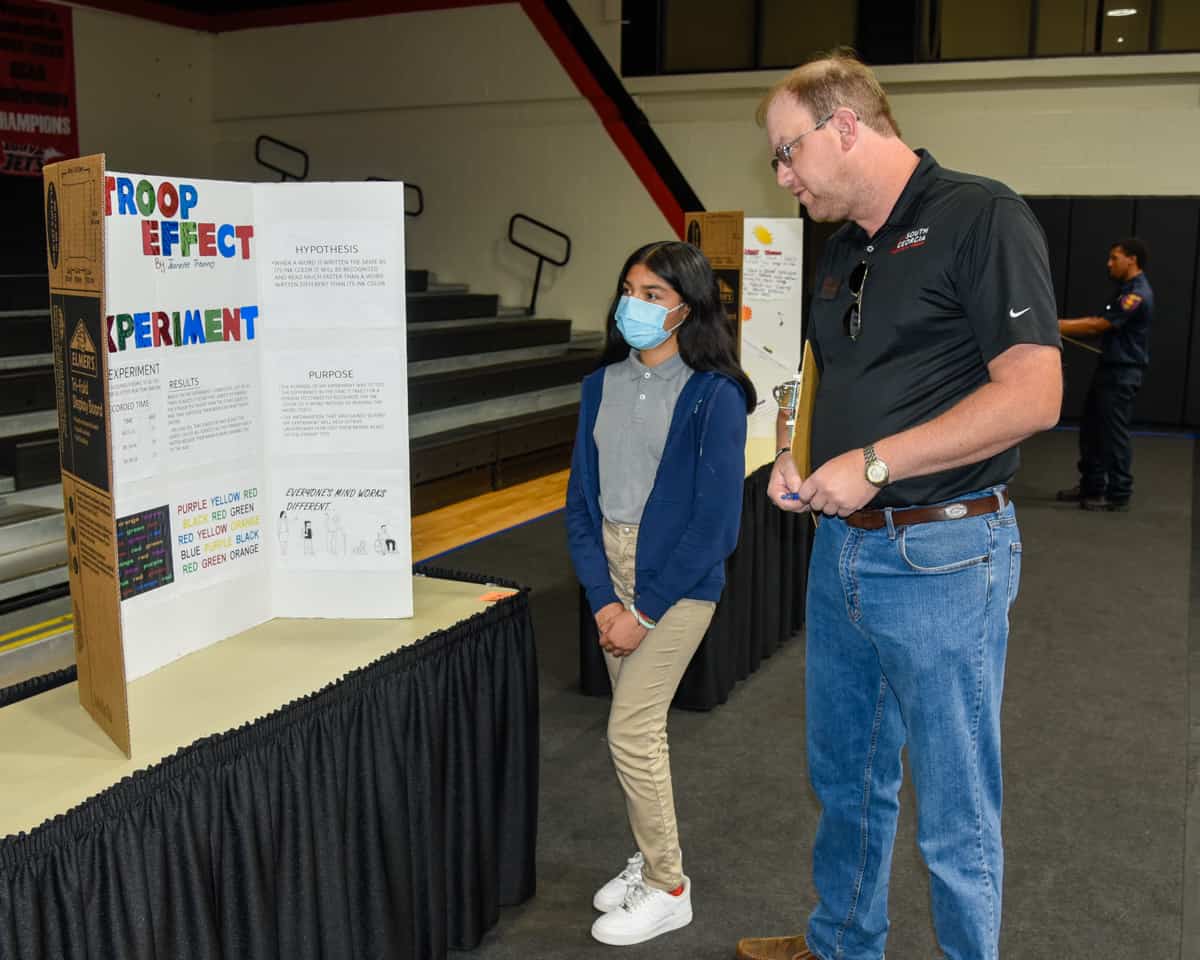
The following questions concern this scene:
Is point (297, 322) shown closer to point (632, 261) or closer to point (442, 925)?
point (632, 261)

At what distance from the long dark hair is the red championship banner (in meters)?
9.24

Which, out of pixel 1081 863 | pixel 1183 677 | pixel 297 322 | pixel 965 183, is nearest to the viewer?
pixel 965 183

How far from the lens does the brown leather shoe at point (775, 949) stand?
2.30 meters

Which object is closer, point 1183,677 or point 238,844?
point 238,844

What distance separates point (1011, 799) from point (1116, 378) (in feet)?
14.2

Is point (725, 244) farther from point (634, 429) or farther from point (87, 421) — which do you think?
point (87, 421)

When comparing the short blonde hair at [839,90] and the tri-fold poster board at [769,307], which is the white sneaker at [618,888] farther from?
the tri-fold poster board at [769,307]

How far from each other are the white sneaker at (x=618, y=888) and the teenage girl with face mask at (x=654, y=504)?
0.07 meters

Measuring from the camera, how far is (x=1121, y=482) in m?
7.00

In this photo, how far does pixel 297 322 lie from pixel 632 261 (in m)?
0.70

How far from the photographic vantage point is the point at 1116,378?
6844 mm

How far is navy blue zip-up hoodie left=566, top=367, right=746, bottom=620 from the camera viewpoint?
230cm

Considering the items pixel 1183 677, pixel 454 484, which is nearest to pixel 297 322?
pixel 1183 677

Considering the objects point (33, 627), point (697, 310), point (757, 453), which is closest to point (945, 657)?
point (697, 310)
